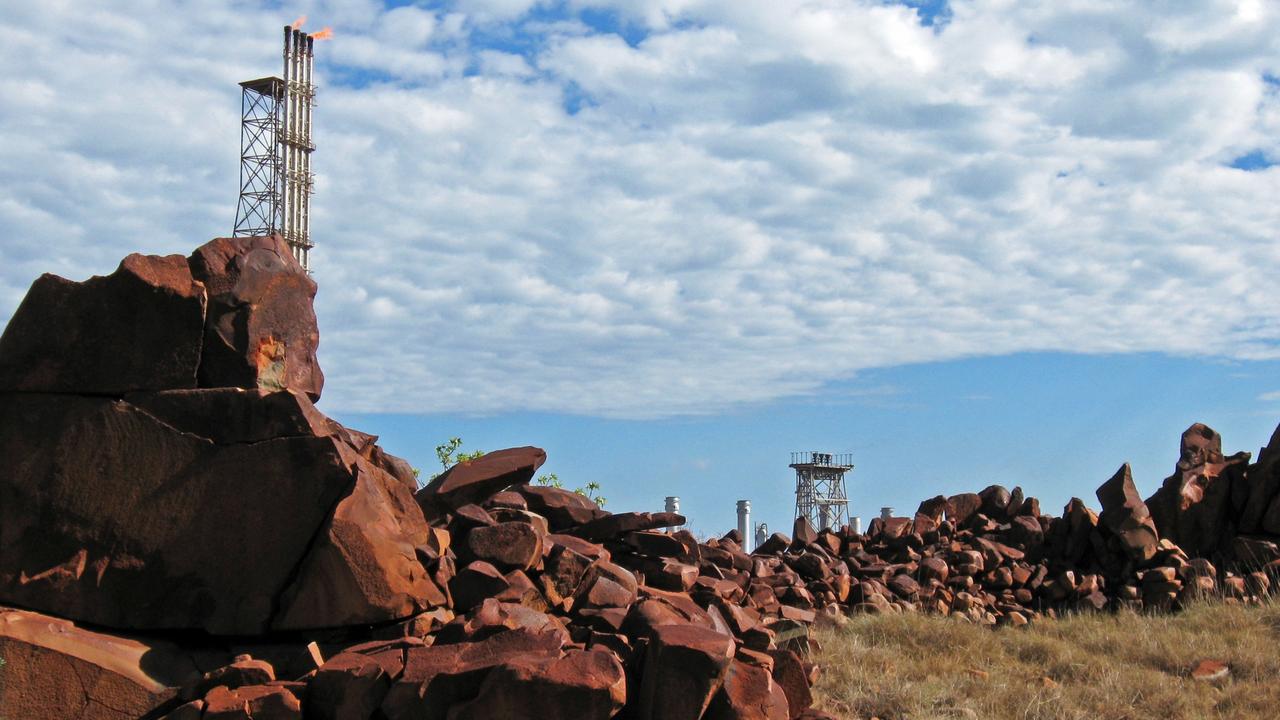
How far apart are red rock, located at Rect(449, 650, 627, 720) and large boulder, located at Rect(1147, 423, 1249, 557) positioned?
10.9 m

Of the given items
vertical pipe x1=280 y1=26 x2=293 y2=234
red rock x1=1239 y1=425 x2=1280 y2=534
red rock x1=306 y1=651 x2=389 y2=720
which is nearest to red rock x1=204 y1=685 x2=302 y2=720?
red rock x1=306 y1=651 x2=389 y2=720

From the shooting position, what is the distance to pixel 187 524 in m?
8.23

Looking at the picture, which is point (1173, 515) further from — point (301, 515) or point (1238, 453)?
point (301, 515)

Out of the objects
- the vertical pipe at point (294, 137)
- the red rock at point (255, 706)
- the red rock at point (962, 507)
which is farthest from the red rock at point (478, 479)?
the vertical pipe at point (294, 137)

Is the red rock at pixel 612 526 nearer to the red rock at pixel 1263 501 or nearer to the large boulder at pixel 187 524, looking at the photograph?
the large boulder at pixel 187 524

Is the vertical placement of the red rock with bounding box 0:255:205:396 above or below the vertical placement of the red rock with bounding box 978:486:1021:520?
above

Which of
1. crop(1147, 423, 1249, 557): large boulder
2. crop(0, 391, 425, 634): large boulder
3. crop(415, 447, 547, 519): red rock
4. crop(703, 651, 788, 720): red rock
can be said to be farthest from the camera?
crop(1147, 423, 1249, 557): large boulder

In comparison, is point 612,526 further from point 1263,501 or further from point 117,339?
point 1263,501

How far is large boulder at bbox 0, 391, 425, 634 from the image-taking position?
8.12 m

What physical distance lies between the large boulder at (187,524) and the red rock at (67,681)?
19.2 inches

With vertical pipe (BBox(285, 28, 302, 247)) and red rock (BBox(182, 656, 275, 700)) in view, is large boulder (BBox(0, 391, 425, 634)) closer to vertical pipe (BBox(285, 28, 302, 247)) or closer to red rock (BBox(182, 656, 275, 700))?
red rock (BBox(182, 656, 275, 700))

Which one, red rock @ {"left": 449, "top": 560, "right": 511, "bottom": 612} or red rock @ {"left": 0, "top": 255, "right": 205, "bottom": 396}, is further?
red rock @ {"left": 449, "top": 560, "right": 511, "bottom": 612}

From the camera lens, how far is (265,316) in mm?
8930

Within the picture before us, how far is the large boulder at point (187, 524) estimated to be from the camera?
812 centimetres
